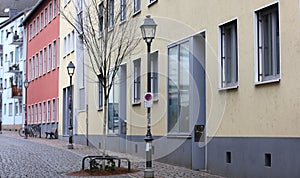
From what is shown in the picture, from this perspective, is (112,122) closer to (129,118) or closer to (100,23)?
(129,118)

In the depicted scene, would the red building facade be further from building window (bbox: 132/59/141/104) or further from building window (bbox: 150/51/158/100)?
building window (bbox: 150/51/158/100)

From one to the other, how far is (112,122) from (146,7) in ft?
22.2

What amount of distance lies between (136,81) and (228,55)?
29.0ft

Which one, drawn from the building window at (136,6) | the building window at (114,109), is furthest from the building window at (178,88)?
the building window at (114,109)

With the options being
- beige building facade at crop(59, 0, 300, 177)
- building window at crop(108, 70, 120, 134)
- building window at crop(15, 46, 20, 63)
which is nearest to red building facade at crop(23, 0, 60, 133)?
building window at crop(15, 46, 20, 63)

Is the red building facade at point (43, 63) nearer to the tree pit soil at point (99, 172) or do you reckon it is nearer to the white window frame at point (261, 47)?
the tree pit soil at point (99, 172)

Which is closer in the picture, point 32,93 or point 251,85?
point 251,85

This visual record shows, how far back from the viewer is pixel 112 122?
28141 mm

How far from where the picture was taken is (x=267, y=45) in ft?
46.8

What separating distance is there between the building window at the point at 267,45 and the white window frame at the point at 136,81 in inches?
414

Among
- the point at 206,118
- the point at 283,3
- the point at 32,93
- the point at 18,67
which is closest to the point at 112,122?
the point at 206,118

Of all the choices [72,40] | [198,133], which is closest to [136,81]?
[198,133]

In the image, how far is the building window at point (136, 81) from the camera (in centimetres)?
2464

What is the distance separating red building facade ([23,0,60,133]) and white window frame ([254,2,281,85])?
28.6 meters
